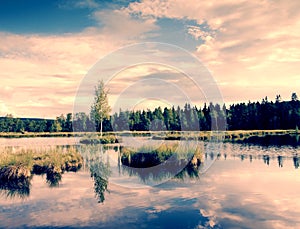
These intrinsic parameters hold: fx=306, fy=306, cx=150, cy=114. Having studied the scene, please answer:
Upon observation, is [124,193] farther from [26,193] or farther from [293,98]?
[293,98]

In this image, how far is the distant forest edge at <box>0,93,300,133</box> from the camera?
110 meters

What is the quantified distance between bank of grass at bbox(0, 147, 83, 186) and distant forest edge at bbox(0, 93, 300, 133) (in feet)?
255

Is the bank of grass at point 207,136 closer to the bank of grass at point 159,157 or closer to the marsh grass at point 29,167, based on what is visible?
the bank of grass at point 159,157

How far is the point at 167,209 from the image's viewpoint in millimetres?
13375

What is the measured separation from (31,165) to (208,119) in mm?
99800

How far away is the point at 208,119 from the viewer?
117 meters

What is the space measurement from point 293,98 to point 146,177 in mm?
107367

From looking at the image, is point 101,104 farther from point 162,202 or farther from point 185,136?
point 162,202

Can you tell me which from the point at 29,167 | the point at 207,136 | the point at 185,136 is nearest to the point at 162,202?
the point at 29,167

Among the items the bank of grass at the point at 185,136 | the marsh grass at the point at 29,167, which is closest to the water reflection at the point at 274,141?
the bank of grass at the point at 185,136

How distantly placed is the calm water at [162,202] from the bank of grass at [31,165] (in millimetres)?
1159

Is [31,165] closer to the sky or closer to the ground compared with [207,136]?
closer to the ground

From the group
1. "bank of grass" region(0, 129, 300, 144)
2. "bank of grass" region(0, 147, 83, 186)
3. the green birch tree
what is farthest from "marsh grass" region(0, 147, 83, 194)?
the green birch tree

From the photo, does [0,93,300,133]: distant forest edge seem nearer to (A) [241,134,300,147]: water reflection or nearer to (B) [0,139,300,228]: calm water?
(A) [241,134,300,147]: water reflection
